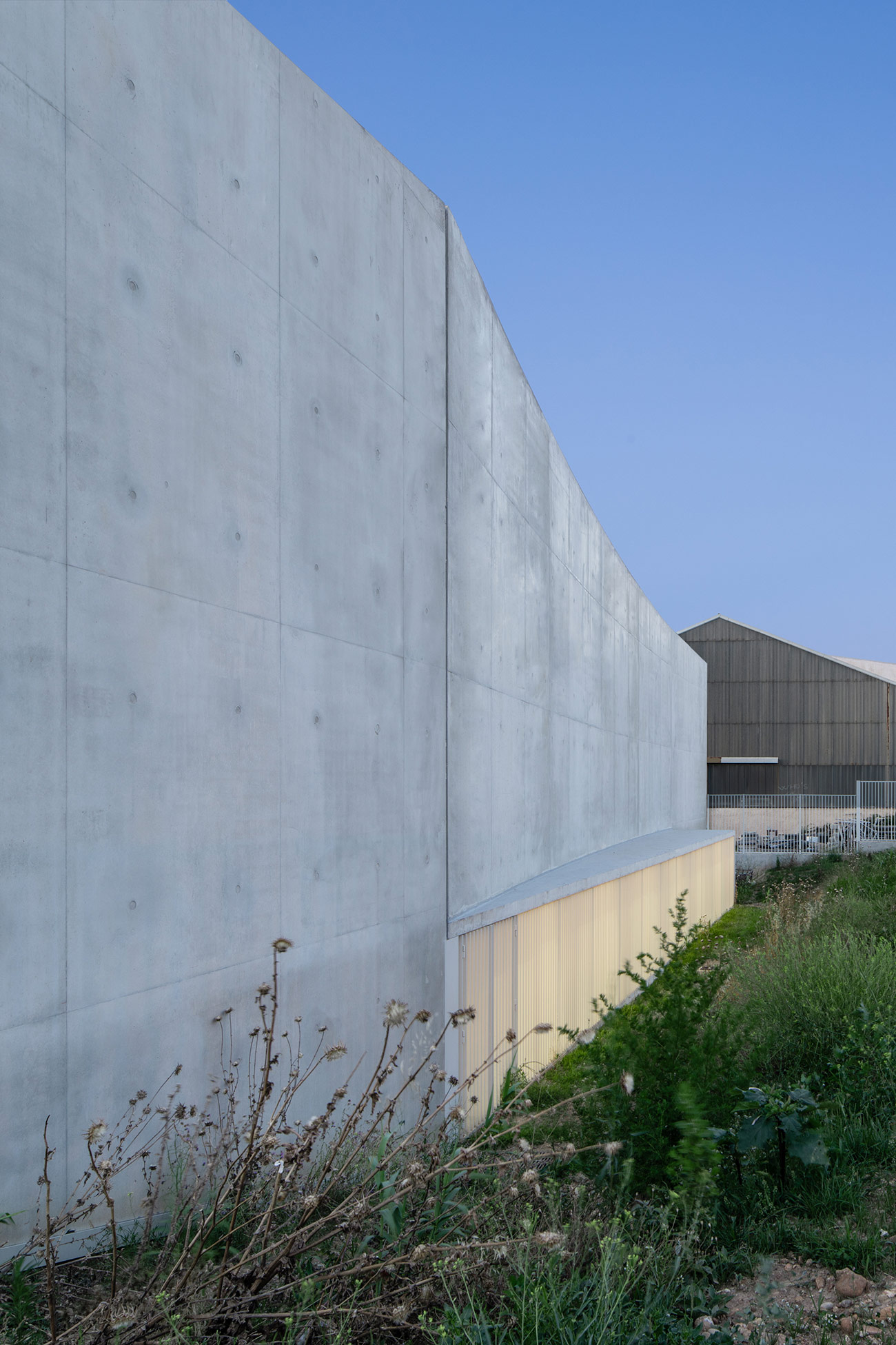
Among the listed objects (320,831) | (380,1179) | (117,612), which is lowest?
(380,1179)

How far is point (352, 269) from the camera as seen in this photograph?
231 inches

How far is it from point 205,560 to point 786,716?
1250 inches

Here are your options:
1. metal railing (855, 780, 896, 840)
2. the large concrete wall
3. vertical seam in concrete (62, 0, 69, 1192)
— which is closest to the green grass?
vertical seam in concrete (62, 0, 69, 1192)

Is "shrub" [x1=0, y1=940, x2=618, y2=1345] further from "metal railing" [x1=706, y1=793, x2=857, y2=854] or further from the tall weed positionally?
"metal railing" [x1=706, y1=793, x2=857, y2=854]

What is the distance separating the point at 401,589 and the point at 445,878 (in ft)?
6.79

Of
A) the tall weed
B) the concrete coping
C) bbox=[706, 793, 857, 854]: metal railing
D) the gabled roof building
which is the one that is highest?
the gabled roof building

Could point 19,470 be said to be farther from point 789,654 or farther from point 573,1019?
point 789,654

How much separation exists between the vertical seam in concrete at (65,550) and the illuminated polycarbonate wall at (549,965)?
2.21 m

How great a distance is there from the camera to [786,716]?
110ft

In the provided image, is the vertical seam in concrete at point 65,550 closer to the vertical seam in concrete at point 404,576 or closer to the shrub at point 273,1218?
the shrub at point 273,1218

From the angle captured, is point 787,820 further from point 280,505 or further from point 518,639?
point 280,505

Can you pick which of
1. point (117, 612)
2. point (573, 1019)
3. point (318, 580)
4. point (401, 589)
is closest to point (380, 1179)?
point (117, 612)

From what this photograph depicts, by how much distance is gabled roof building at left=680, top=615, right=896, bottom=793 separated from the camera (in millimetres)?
32688

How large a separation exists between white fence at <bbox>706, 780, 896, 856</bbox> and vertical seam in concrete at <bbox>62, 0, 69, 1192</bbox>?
80.6 ft
